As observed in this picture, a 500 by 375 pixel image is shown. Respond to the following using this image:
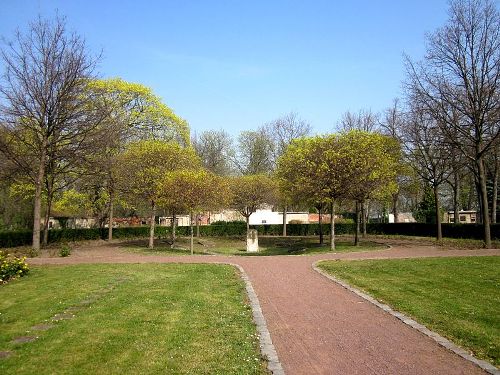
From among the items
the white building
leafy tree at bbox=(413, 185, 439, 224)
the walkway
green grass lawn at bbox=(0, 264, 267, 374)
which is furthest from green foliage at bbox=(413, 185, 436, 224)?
the walkway

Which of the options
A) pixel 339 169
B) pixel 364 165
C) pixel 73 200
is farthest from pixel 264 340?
pixel 73 200

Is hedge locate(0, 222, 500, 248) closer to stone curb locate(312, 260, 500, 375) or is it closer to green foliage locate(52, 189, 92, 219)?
green foliage locate(52, 189, 92, 219)

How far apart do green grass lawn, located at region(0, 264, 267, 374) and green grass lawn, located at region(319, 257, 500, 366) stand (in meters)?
3.07

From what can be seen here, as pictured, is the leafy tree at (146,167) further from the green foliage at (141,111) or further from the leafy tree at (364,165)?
the leafy tree at (364,165)

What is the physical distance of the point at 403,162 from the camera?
32.7 m

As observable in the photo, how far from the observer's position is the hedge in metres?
29.7

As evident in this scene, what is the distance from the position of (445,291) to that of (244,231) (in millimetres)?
36122

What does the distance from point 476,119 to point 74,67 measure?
20.2 metres

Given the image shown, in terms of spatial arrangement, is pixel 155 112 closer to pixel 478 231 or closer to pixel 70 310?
pixel 478 231

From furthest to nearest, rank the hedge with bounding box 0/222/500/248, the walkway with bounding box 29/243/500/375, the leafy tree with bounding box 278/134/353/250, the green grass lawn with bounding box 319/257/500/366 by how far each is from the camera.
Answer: the hedge with bounding box 0/222/500/248 → the leafy tree with bounding box 278/134/353/250 → the green grass lawn with bounding box 319/257/500/366 → the walkway with bounding box 29/243/500/375

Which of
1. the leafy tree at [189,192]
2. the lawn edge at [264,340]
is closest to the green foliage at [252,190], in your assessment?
the leafy tree at [189,192]

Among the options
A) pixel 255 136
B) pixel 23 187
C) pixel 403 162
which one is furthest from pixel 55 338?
pixel 255 136

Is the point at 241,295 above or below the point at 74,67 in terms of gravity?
below

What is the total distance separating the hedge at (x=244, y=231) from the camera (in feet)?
97.5
